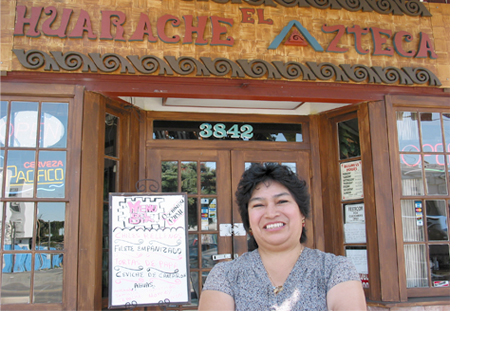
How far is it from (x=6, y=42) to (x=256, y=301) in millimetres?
3331

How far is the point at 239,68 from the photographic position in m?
3.70

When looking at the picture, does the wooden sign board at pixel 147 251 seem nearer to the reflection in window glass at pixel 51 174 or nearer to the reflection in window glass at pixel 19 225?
the reflection in window glass at pixel 51 174

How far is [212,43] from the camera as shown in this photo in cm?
371

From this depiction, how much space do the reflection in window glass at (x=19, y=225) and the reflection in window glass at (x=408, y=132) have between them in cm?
363

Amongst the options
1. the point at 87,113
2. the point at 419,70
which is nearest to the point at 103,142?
the point at 87,113

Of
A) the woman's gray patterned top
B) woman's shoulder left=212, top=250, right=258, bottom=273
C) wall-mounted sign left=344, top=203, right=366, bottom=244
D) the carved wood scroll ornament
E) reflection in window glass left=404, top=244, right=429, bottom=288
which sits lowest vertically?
reflection in window glass left=404, top=244, right=429, bottom=288

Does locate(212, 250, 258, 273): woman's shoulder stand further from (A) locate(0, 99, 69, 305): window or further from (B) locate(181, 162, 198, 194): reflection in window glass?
(B) locate(181, 162, 198, 194): reflection in window glass

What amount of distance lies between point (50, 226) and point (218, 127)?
198 centimetres

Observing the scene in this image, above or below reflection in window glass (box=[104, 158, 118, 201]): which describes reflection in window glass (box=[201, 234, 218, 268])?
below

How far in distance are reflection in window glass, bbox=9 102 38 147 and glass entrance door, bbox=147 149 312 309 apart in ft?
3.70

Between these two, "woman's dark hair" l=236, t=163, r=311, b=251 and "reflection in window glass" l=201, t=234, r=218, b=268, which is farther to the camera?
"reflection in window glass" l=201, t=234, r=218, b=268

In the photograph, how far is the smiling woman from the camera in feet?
5.67

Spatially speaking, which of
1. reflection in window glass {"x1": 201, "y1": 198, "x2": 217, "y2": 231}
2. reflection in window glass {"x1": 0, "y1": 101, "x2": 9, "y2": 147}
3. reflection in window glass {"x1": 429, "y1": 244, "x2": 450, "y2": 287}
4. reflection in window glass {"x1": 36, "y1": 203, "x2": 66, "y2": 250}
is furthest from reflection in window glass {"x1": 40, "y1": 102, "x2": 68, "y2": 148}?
reflection in window glass {"x1": 429, "y1": 244, "x2": 450, "y2": 287}

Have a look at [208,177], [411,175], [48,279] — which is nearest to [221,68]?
[208,177]
